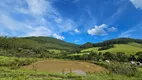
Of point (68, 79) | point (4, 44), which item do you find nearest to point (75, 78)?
point (68, 79)

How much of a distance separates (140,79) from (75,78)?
35.7 feet

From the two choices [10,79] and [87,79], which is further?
[87,79]

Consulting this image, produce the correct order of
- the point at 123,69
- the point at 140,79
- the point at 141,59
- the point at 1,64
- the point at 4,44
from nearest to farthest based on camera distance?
the point at 140,79 < the point at 123,69 < the point at 1,64 < the point at 141,59 < the point at 4,44

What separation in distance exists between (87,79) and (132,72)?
13320mm

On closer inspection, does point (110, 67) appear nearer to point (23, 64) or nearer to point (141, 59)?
point (23, 64)

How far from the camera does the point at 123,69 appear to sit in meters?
37.2

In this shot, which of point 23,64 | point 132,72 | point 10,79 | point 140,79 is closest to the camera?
point 10,79

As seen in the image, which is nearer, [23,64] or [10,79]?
[10,79]

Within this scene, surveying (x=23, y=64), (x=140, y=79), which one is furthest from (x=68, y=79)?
(x=23, y=64)

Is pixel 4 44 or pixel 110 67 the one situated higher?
pixel 4 44

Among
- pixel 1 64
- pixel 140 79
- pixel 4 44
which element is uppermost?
pixel 4 44

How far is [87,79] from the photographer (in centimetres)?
2605

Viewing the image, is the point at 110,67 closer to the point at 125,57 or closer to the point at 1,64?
the point at 1,64

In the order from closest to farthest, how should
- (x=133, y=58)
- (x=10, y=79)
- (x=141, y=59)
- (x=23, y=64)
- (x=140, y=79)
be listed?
1. (x=10, y=79)
2. (x=140, y=79)
3. (x=23, y=64)
4. (x=141, y=59)
5. (x=133, y=58)
